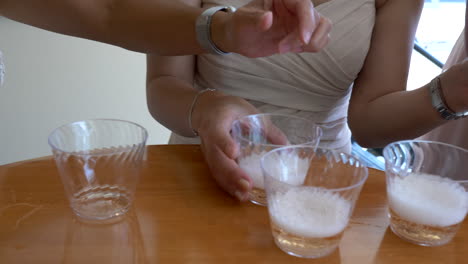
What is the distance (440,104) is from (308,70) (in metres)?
0.27

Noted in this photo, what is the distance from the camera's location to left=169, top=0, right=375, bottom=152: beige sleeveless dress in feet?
2.83

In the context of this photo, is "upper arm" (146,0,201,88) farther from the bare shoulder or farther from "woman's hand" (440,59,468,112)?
"woman's hand" (440,59,468,112)

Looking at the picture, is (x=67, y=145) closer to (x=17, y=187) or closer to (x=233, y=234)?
(x=17, y=187)

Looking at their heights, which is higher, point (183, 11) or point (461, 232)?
point (183, 11)

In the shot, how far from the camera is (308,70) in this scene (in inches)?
34.9

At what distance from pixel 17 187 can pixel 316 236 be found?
0.41 metres

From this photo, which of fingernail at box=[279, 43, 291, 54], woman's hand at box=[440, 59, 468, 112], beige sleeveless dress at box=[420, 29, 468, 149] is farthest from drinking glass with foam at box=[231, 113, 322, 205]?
beige sleeveless dress at box=[420, 29, 468, 149]

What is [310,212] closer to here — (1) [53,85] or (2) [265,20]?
(2) [265,20]

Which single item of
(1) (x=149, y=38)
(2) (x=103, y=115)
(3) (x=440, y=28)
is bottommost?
(2) (x=103, y=115)

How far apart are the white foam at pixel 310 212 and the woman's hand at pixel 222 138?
88 mm

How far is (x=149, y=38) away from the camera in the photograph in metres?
0.68

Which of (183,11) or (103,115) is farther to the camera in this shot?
(103,115)

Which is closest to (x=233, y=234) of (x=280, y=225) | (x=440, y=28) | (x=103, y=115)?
(x=280, y=225)

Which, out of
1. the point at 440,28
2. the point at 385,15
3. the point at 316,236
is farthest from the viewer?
the point at 440,28
